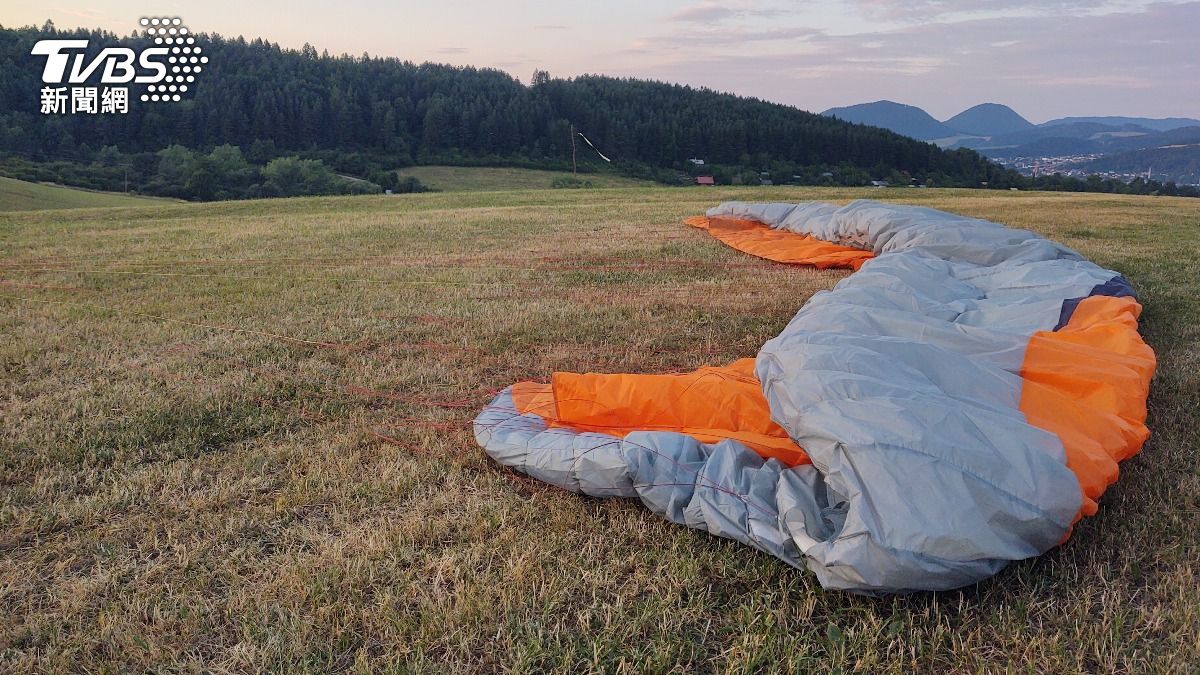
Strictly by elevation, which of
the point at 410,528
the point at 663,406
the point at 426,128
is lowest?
the point at 410,528

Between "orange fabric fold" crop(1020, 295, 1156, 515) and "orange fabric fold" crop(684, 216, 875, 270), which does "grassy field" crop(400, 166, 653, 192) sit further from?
"orange fabric fold" crop(1020, 295, 1156, 515)

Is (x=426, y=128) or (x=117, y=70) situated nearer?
(x=117, y=70)

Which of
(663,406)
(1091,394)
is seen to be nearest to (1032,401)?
(1091,394)

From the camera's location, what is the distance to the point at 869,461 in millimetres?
2178

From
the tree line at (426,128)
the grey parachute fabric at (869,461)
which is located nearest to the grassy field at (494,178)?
the tree line at (426,128)

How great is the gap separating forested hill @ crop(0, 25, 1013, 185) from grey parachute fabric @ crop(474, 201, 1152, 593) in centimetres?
5233

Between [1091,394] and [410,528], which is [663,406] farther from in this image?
[1091,394]

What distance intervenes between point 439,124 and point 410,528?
6226 centimetres

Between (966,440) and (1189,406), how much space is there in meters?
2.06

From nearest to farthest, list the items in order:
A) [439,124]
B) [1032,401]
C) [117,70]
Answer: [1032,401], [117,70], [439,124]

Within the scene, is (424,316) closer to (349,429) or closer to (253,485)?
(349,429)

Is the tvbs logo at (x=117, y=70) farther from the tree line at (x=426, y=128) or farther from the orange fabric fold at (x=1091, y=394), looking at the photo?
the orange fabric fold at (x=1091, y=394)

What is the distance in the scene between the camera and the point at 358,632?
2.04 meters

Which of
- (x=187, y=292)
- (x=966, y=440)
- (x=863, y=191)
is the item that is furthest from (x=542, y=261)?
(x=863, y=191)
